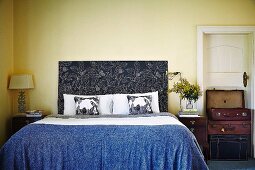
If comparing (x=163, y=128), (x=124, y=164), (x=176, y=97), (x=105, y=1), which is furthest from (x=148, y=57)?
(x=124, y=164)

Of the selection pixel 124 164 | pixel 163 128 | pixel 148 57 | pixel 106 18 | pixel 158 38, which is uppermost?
pixel 106 18

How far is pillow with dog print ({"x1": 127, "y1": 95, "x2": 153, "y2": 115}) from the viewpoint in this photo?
15.3ft

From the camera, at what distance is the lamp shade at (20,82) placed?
4.99m

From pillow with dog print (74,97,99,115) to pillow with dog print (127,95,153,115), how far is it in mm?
522

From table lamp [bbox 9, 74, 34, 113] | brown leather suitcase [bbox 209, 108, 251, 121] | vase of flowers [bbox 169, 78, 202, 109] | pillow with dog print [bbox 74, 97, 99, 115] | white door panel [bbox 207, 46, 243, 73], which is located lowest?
brown leather suitcase [bbox 209, 108, 251, 121]

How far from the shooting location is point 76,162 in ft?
10.4

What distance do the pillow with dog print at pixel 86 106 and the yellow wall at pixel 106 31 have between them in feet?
2.31

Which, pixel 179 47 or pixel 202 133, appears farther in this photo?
pixel 179 47

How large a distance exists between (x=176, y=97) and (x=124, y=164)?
2.32 m

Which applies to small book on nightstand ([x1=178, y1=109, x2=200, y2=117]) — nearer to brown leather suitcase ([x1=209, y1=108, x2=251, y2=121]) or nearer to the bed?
brown leather suitcase ([x1=209, y1=108, x2=251, y2=121])

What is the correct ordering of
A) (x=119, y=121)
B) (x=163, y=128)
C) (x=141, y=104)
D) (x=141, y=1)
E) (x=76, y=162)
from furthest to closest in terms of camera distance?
(x=141, y=1)
(x=141, y=104)
(x=119, y=121)
(x=163, y=128)
(x=76, y=162)

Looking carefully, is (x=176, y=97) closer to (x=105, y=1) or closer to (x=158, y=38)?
(x=158, y=38)

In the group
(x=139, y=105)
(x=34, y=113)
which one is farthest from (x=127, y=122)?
(x=34, y=113)

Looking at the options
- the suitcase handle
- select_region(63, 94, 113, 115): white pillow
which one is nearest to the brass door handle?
the suitcase handle
